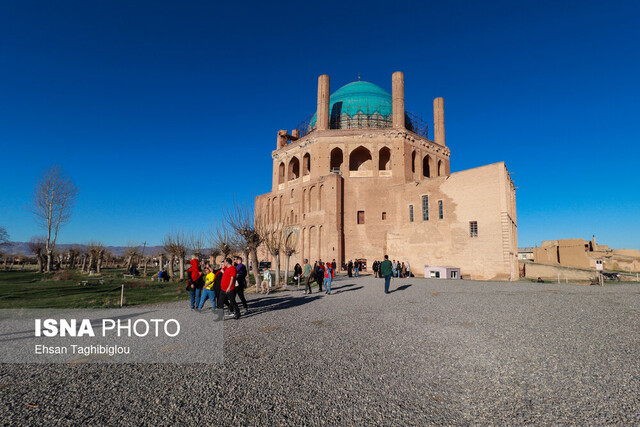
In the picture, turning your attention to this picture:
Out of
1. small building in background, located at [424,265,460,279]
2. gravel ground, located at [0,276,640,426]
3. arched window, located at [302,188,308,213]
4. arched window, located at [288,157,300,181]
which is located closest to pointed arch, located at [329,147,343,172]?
arched window, located at [302,188,308,213]

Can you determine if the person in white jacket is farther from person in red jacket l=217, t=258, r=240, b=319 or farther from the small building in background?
the small building in background

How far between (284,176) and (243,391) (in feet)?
115

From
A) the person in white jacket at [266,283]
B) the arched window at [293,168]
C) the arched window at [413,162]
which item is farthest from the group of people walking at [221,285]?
the arched window at [293,168]

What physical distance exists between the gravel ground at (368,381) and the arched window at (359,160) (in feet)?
92.2

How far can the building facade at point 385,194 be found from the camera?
75.3 ft

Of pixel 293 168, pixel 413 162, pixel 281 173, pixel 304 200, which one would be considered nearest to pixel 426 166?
pixel 413 162

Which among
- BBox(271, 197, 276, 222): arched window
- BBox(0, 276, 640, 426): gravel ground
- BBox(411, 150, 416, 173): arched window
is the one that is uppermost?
BBox(411, 150, 416, 173): arched window

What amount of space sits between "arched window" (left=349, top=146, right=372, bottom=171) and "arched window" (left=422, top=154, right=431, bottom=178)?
5.88m

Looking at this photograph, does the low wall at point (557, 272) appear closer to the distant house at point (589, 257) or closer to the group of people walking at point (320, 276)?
the distant house at point (589, 257)

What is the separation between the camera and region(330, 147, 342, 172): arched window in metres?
34.4

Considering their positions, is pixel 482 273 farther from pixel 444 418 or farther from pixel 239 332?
pixel 444 418

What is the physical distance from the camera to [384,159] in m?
35.5

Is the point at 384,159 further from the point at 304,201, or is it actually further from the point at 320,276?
the point at 320,276

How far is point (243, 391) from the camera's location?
13.8 feet
